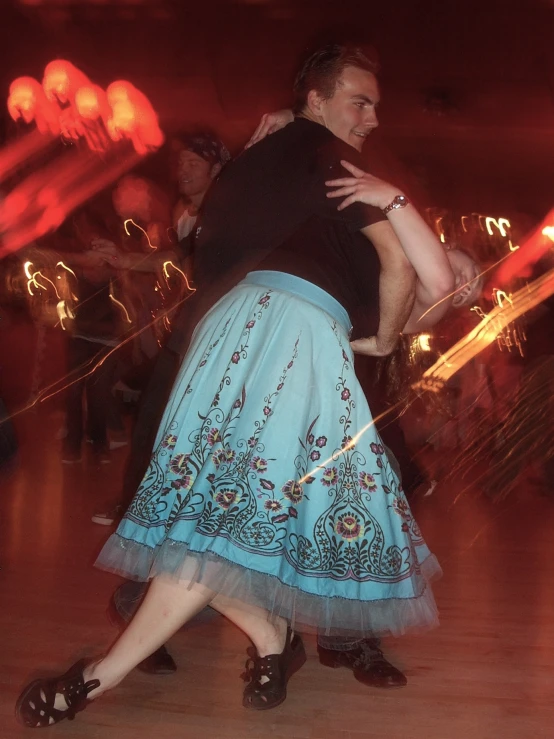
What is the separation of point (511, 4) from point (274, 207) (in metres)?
6.10

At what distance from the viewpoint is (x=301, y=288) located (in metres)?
1.83

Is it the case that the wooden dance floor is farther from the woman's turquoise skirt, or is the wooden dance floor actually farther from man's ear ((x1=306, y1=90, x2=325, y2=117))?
man's ear ((x1=306, y1=90, x2=325, y2=117))

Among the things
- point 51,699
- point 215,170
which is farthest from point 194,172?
point 51,699

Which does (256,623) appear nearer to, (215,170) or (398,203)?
(398,203)

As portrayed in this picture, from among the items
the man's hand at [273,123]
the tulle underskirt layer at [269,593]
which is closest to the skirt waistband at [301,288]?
the man's hand at [273,123]

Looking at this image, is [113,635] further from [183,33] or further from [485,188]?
[485,188]

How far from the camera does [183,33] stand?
7867 millimetres

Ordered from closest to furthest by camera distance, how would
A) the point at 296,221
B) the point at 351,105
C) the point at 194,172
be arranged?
the point at 296,221 → the point at 351,105 → the point at 194,172

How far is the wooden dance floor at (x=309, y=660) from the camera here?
6.28 feet

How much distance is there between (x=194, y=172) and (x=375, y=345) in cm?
123

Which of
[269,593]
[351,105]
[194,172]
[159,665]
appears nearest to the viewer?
[269,593]

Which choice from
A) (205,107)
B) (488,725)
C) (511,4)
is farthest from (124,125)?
(488,725)

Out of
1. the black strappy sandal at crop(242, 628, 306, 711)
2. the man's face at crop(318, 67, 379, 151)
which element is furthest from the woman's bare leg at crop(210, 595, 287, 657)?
the man's face at crop(318, 67, 379, 151)

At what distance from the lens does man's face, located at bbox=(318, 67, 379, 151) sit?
1938 millimetres
